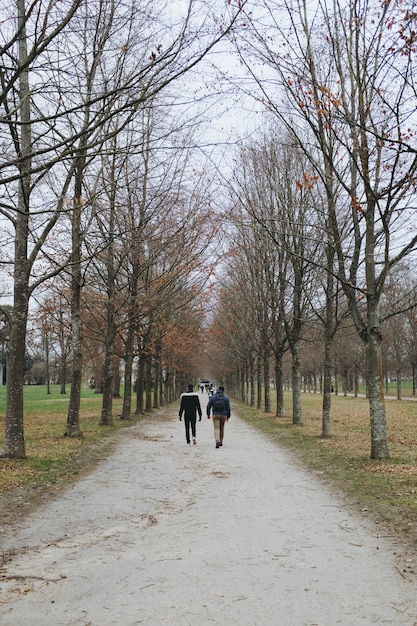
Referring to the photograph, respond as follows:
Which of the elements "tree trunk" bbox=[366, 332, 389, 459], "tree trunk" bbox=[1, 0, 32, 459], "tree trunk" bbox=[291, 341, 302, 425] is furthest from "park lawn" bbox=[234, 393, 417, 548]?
"tree trunk" bbox=[1, 0, 32, 459]

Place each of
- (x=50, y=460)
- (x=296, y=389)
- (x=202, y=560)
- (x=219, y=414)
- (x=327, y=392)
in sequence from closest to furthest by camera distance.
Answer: (x=202, y=560), (x=50, y=460), (x=219, y=414), (x=327, y=392), (x=296, y=389)

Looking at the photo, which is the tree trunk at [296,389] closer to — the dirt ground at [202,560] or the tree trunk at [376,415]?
the tree trunk at [376,415]

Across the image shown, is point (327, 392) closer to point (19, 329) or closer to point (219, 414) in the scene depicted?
point (219, 414)

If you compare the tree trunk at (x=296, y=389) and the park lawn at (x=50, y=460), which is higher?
the tree trunk at (x=296, y=389)

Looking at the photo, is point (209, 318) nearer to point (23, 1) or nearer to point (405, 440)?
point (405, 440)

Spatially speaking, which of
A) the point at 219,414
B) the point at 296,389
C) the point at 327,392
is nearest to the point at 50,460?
the point at 219,414

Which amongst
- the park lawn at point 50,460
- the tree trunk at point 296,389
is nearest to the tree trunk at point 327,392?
the tree trunk at point 296,389

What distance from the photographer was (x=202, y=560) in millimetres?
5035

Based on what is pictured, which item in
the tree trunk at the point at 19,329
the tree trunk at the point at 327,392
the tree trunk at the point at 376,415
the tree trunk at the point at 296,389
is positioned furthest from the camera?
the tree trunk at the point at 296,389

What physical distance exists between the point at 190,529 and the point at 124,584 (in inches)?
74.0

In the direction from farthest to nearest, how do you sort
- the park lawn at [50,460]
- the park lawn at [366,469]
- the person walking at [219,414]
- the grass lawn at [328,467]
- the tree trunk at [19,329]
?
the person walking at [219,414] → the tree trunk at [19,329] → the park lawn at [50,460] → the grass lawn at [328,467] → the park lawn at [366,469]

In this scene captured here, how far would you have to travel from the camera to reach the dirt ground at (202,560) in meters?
3.89

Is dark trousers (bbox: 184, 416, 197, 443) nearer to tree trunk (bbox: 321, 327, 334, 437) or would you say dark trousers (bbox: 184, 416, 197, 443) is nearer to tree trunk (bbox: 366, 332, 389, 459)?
tree trunk (bbox: 321, 327, 334, 437)

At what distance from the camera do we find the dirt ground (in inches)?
153
